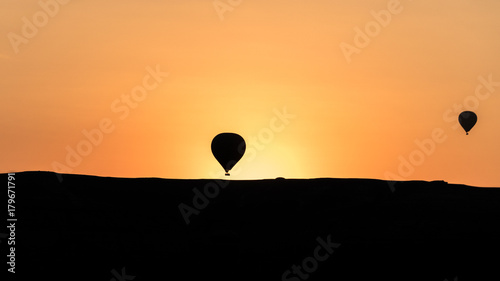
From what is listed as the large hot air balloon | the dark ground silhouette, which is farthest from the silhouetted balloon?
the large hot air balloon

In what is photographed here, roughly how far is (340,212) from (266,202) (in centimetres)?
265

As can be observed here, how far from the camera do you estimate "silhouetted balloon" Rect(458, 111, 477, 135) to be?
162 ft

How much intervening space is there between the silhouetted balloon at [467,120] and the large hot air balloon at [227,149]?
13.6 metres

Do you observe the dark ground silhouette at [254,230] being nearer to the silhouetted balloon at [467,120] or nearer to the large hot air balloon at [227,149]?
the large hot air balloon at [227,149]

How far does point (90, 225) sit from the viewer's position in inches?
1128

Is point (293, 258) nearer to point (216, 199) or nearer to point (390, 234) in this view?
point (390, 234)

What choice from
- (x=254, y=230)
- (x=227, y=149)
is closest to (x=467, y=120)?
(x=227, y=149)

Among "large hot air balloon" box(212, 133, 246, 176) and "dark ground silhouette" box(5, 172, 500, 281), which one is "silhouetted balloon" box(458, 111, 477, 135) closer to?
"dark ground silhouette" box(5, 172, 500, 281)

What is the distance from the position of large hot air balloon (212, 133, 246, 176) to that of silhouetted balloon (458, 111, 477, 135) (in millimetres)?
13572

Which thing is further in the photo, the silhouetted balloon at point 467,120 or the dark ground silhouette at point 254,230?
the silhouetted balloon at point 467,120

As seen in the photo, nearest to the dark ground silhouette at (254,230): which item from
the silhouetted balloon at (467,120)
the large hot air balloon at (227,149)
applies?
the large hot air balloon at (227,149)

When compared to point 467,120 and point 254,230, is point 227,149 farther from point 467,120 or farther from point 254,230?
point 467,120

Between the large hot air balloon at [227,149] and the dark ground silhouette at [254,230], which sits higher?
the large hot air balloon at [227,149]

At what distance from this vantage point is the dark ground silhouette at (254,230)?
2442cm
